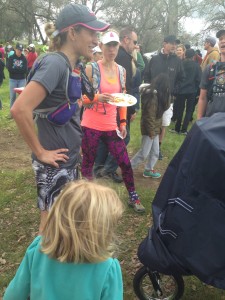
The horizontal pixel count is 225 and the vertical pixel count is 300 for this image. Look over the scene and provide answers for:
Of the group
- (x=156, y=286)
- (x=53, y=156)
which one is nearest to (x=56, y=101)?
(x=53, y=156)

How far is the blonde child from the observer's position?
54.7 inches

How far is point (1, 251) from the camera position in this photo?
3350 mm

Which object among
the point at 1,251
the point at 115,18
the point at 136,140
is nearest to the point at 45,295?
the point at 1,251

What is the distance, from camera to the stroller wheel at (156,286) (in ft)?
8.03

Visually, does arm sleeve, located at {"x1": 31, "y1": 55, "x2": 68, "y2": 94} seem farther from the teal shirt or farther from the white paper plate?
the white paper plate

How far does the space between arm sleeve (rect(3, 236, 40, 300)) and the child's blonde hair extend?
14 centimetres

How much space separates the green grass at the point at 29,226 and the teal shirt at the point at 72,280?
1122 mm

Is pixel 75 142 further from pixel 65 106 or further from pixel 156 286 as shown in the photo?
pixel 156 286

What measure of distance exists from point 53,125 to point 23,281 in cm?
105

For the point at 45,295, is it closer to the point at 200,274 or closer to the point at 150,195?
the point at 200,274

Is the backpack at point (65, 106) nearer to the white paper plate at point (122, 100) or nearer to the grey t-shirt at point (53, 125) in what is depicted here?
the grey t-shirt at point (53, 125)

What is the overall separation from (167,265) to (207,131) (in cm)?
81

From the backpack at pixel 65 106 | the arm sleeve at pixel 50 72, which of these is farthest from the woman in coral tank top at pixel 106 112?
the arm sleeve at pixel 50 72

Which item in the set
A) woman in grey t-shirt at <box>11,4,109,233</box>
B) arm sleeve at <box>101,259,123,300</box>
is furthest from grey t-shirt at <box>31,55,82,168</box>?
arm sleeve at <box>101,259,123,300</box>
